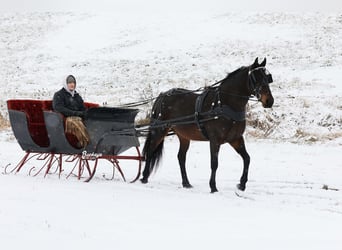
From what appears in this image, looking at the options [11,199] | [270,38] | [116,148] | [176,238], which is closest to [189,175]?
[116,148]

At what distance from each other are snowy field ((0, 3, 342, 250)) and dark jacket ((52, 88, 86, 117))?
3.78 feet

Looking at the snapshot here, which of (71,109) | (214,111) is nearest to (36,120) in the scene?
(71,109)

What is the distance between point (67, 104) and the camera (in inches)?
344

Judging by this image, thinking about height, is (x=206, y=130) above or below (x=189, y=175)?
above

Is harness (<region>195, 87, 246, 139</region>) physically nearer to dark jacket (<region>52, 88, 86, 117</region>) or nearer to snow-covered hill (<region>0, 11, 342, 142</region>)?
dark jacket (<region>52, 88, 86, 117</region>)

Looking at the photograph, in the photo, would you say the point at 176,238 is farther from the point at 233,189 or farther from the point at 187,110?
the point at 187,110

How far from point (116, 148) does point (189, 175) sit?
1.66 meters

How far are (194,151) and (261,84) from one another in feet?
17.5

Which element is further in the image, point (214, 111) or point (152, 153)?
point (152, 153)

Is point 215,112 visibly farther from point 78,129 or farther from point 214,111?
point 78,129

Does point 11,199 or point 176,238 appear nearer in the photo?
point 176,238

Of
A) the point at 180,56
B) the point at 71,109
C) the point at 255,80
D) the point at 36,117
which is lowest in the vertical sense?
the point at 180,56

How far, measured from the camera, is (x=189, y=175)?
9.68 meters

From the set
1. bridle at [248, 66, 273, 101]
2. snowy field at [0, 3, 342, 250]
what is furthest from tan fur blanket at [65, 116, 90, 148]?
bridle at [248, 66, 273, 101]
